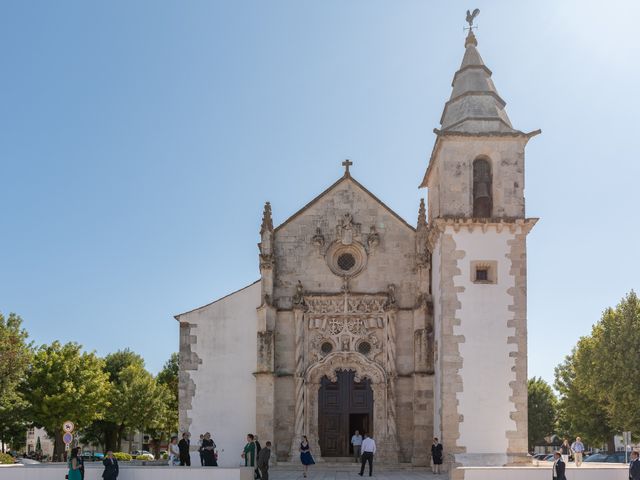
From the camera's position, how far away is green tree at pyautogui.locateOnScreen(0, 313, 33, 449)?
40.8 metres

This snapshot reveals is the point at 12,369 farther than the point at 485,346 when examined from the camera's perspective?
Yes

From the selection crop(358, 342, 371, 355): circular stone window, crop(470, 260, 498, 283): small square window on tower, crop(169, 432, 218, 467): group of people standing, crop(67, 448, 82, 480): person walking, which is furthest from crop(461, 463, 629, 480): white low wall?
crop(358, 342, 371, 355): circular stone window

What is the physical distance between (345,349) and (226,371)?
14.6ft

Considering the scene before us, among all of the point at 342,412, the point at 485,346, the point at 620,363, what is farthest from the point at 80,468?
the point at 620,363

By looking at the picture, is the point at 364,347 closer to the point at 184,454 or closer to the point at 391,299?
the point at 391,299

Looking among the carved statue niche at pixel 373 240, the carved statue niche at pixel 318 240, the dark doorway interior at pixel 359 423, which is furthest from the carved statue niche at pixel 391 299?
the dark doorway interior at pixel 359 423

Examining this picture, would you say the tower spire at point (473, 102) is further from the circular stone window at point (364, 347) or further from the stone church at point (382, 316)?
the circular stone window at point (364, 347)

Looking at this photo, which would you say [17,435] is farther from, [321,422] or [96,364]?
[321,422]

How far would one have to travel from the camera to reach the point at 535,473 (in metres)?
20.8

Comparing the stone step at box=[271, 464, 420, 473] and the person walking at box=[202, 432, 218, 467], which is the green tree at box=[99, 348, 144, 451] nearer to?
the stone step at box=[271, 464, 420, 473]

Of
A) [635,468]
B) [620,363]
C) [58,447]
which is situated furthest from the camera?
[58,447]

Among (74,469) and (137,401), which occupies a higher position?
(74,469)

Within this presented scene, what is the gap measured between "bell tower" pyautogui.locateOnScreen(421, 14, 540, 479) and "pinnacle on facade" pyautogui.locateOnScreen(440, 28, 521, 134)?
51 millimetres

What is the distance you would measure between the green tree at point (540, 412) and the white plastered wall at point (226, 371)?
4655 cm
